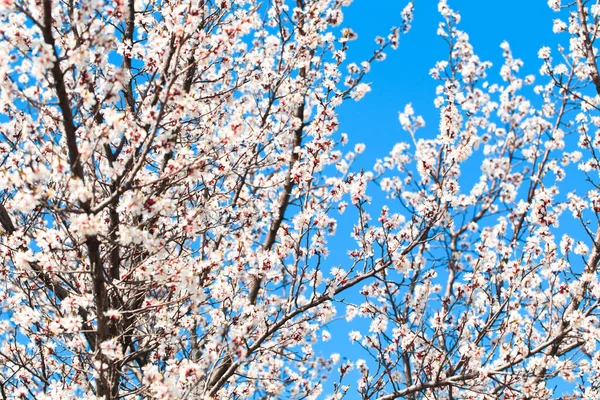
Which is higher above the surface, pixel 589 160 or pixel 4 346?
pixel 589 160

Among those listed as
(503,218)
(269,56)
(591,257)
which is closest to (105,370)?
(269,56)

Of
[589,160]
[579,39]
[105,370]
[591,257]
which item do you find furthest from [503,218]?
[105,370]

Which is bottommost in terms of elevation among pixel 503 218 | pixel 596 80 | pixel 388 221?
pixel 388 221

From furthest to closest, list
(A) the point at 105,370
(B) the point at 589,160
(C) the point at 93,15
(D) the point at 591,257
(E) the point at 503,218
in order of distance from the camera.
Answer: (E) the point at 503,218, (B) the point at 589,160, (D) the point at 591,257, (A) the point at 105,370, (C) the point at 93,15

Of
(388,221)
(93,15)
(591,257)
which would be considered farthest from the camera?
(591,257)

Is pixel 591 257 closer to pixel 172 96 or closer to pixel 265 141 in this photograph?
pixel 265 141

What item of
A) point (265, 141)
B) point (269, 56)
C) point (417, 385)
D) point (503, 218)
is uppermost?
point (269, 56)

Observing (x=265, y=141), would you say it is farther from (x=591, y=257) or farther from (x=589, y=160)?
(x=589, y=160)

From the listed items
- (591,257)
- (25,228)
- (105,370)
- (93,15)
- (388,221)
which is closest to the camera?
(93,15)

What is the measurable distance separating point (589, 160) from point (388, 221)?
14.1ft

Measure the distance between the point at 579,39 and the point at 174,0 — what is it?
5835 millimetres

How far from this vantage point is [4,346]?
23.4ft

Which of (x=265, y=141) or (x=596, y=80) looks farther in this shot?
(x=596, y=80)

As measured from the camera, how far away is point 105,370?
4.57 meters
